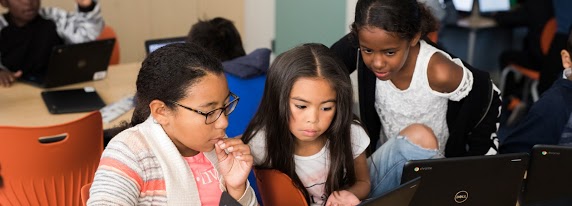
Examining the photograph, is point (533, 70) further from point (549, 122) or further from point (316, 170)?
point (316, 170)

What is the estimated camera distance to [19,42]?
10.8 feet

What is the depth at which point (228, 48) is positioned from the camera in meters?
2.98

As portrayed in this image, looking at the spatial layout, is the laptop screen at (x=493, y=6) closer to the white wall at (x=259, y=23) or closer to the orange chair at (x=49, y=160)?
the white wall at (x=259, y=23)

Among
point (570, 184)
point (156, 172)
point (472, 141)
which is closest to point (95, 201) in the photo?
point (156, 172)

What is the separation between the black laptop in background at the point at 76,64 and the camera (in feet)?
9.77

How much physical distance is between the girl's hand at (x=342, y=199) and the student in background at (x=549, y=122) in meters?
0.66

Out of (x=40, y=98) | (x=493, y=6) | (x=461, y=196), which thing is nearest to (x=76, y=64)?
(x=40, y=98)

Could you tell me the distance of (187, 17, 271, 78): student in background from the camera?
108 inches

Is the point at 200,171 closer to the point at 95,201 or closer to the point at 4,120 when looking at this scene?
the point at 95,201

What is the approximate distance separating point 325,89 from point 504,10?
3.95 m

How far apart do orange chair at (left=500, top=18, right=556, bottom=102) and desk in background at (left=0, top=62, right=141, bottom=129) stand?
2438 millimetres

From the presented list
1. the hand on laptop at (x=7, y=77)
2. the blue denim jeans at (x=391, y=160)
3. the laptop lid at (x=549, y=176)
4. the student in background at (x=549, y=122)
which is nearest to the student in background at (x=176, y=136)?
the blue denim jeans at (x=391, y=160)

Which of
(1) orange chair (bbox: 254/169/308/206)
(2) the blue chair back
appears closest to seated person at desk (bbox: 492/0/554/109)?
(2) the blue chair back

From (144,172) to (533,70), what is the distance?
363 cm
